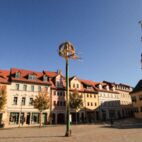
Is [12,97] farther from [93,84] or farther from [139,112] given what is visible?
[139,112]

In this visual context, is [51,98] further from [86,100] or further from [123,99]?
Result: [123,99]

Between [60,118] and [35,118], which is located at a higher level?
[35,118]

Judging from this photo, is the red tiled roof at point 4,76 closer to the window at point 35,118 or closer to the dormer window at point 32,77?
the dormer window at point 32,77

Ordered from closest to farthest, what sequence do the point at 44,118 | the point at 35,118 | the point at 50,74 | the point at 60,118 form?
the point at 35,118
the point at 44,118
the point at 60,118
the point at 50,74

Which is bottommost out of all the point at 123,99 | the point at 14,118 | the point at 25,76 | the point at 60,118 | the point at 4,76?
the point at 60,118

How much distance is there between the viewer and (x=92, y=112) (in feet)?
184

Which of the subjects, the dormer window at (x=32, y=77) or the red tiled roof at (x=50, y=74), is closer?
the dormer window at (x=32, y=77)

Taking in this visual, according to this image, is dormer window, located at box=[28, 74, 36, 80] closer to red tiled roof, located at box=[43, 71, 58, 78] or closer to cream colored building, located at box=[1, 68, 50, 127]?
cream colored building, located at box=[1, 68, 50, 127]

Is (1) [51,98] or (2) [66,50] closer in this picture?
(2) [66,50]

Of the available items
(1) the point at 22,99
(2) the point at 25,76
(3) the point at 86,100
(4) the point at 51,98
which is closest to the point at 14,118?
(1) the point at 22,99

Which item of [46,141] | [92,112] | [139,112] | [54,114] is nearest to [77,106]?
[54,114]

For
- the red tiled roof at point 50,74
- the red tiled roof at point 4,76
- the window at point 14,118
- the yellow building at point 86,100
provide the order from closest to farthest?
the window at point 14,118, the red tiled roof at point 4,76, the yellow building at point 86,100, the red tiled roof at point 50,74

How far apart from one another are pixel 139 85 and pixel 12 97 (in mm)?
38442

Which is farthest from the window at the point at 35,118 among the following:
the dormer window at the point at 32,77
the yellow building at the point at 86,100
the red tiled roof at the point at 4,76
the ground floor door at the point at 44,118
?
the yellow building at the point at 86,100
